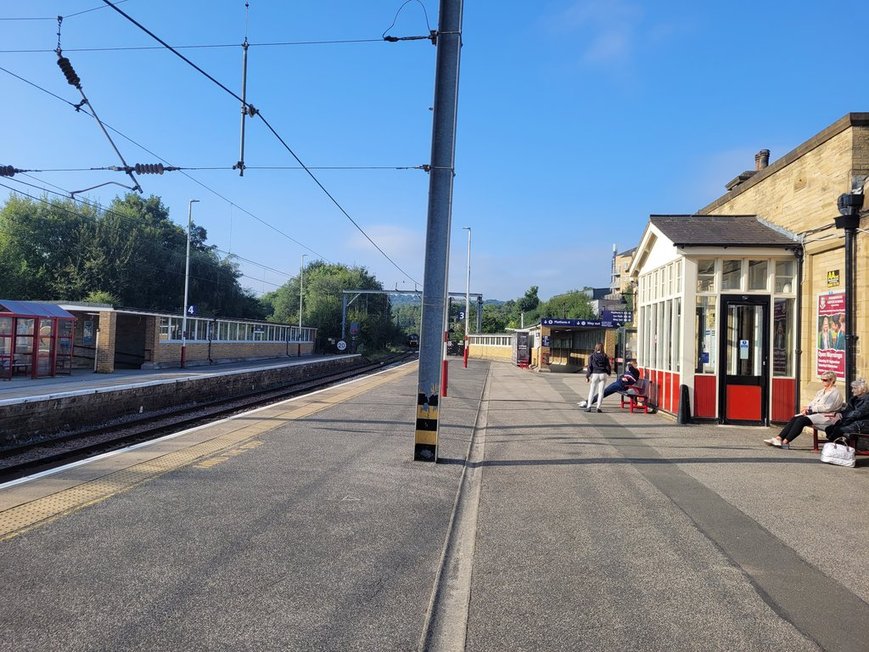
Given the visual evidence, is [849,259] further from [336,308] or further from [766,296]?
[336,308]

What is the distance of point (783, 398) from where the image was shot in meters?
11.4

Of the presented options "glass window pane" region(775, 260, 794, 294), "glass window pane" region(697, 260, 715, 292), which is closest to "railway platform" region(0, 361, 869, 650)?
"glass window pane" region(775, 260, 794, 294)

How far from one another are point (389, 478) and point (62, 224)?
50045 millimetres

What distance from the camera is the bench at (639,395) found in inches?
559

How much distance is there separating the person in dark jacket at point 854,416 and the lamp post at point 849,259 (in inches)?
35.2

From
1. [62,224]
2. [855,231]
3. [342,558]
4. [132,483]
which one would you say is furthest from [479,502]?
[62,224]

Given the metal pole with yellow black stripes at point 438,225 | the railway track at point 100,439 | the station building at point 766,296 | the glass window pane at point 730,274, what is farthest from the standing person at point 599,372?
the railway track at point 100,439

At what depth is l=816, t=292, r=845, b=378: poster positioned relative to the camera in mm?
9875

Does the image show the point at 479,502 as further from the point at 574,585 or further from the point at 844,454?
the point at 844,454

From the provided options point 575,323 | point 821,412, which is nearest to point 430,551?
point 821,412

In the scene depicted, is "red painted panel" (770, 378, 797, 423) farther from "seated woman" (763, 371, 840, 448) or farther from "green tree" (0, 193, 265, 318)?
"green tree" (0, 193, 265, 318)

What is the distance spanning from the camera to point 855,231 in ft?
31.0

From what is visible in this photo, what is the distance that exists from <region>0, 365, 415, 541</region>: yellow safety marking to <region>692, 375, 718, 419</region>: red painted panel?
7.59 metres

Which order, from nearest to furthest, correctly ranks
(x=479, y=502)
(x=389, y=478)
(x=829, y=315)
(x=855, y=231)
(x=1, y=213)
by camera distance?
1. (x=479, y=502)
2. (x=389, y=478)
3. (x=855, y=231)
4. (x=829, y=315)
5. (x=1, y=213)
